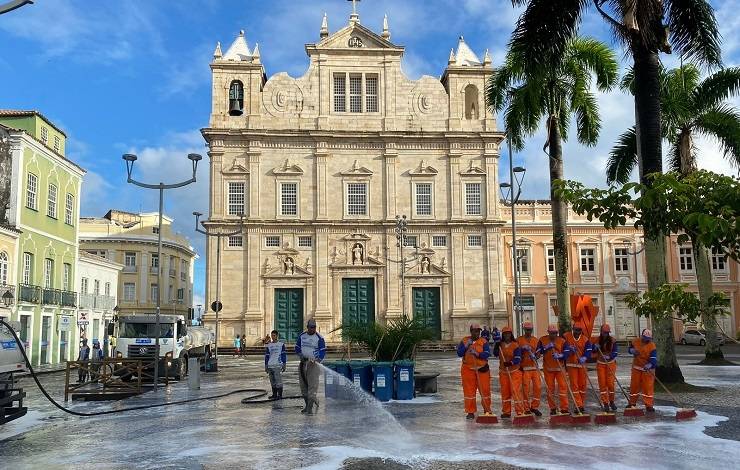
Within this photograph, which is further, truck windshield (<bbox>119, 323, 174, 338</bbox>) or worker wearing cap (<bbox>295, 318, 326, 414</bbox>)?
truck windshield (<bbox>119, 323, 174, 338</bbox>)

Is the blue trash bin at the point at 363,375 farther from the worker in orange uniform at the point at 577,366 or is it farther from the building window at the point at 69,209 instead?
the building window at the point at 69,209

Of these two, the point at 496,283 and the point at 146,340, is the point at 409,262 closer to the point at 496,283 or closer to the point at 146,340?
the point at 496,283

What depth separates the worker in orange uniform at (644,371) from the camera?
12.6 meters

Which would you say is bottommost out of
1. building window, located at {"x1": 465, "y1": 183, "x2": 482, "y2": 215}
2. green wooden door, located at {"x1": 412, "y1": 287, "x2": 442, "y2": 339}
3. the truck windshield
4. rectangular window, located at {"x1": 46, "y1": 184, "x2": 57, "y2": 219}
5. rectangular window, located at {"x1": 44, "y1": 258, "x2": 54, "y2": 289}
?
the truck windshield

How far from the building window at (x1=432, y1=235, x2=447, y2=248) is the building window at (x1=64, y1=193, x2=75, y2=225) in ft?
69.1

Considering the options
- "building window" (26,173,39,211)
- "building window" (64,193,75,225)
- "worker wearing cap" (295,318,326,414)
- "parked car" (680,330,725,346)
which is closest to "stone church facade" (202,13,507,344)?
"building window" (64,193,75,225)

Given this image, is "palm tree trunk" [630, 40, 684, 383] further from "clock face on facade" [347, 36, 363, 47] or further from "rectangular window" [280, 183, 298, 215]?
"clock face on facade" [347, 36, 363, 47]

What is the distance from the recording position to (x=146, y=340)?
936 inches

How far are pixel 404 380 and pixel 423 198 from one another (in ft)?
101

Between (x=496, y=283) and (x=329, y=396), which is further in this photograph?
(x=496, y=283)

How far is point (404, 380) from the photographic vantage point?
15133 mm

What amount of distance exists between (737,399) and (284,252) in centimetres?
3182

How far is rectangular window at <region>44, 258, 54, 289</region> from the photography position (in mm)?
33281

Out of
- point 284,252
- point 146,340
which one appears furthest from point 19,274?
point 284,252
